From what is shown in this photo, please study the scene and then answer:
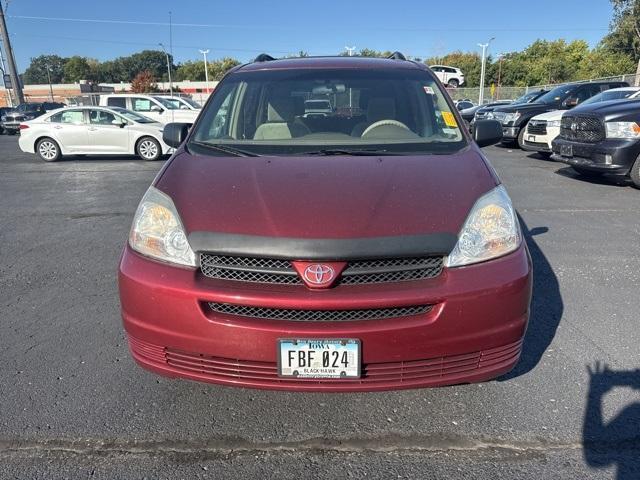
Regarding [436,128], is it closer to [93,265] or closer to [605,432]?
[605,432]

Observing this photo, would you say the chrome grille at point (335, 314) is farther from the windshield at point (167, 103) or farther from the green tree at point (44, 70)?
the green tree at point (44, 70)

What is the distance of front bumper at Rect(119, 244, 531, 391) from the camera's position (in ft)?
6.75

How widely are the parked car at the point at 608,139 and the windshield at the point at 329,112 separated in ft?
18.4

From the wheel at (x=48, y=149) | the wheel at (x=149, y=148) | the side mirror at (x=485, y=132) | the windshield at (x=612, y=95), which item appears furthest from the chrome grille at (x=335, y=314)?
the wheel at (x=48, y=149)

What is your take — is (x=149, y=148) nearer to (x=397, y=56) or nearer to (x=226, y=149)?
(x=397, y=56)

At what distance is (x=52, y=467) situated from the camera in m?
2.17

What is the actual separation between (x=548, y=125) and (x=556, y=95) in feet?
10.2

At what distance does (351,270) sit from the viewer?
2123 mm

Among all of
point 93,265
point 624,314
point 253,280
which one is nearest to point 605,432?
point 624,314

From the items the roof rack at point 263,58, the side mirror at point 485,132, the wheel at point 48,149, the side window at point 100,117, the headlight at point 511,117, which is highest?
the roof rack at point 263,58

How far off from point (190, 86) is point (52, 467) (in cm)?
7892

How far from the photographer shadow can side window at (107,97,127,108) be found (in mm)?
18862

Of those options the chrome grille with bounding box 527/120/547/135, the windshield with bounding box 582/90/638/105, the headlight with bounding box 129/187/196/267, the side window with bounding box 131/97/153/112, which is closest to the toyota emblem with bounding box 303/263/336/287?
the headlight with bounding box 129/187/196/267

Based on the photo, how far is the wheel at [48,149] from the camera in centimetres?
1353
